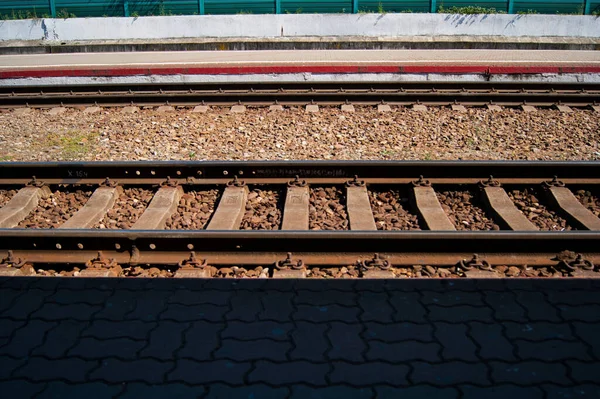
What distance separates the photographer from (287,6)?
21188 millimetres

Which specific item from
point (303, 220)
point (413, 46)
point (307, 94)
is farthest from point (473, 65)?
point (303, 220)
